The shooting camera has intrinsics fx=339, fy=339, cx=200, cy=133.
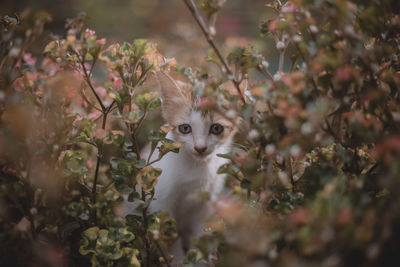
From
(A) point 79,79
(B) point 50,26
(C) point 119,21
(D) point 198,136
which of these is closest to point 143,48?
(A) point 79,79

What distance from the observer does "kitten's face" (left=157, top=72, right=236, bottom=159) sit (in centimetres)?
145

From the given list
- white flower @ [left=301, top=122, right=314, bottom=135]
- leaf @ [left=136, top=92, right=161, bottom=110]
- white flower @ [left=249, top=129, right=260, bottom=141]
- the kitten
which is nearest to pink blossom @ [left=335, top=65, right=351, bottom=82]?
white flower @ [left=301, top=122, right=314, bottom=135]

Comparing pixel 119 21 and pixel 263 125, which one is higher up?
pixel 119 21

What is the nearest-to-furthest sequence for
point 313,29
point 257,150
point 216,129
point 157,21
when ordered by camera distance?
point 313,29 → point 257,150 → point 216,129 → point 157,21

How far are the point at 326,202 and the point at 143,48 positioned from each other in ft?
2.17

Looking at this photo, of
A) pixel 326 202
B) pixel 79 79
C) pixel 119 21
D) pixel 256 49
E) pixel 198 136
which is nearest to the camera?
pixel 326 202

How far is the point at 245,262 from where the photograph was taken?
0.65 metres

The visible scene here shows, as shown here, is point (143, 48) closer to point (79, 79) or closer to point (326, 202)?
point (79, 79)

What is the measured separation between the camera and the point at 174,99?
1559 millimetres

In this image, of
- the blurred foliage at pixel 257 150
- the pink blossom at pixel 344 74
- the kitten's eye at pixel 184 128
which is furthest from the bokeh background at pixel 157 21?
the pink blossom at pixel 344 74

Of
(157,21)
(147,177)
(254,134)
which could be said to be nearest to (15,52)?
(147,177)

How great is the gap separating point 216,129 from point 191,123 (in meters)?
0.12

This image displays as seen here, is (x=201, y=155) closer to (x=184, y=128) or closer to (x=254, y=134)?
(x=184, y=128)

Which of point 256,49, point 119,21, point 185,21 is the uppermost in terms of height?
point 185,21
